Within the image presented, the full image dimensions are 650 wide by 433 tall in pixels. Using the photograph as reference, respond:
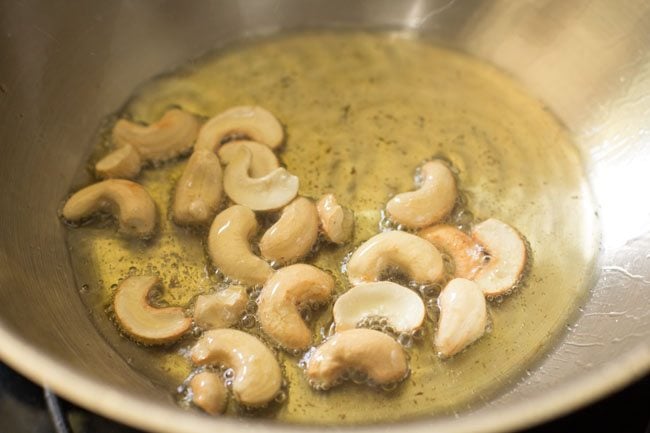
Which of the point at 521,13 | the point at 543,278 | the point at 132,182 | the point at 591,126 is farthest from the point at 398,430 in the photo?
the point at 521,13

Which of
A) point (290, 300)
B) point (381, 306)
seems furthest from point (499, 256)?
point (290, 300)

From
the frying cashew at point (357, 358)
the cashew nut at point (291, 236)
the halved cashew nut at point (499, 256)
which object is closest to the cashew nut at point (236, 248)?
the cashew nut at point (291, 236)

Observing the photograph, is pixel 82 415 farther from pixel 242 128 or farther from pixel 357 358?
pixel 242 128

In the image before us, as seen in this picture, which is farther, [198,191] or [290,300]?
[198,191]

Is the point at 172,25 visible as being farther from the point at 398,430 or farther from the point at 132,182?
the point at 398,430

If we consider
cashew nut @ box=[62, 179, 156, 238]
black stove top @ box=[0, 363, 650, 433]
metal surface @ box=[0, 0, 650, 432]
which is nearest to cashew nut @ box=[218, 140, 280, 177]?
cashew nut @ box=[62, 179, 156, 238]

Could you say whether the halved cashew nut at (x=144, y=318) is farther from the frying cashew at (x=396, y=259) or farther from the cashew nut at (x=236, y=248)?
the frying cashew at (x=396, y=259)
